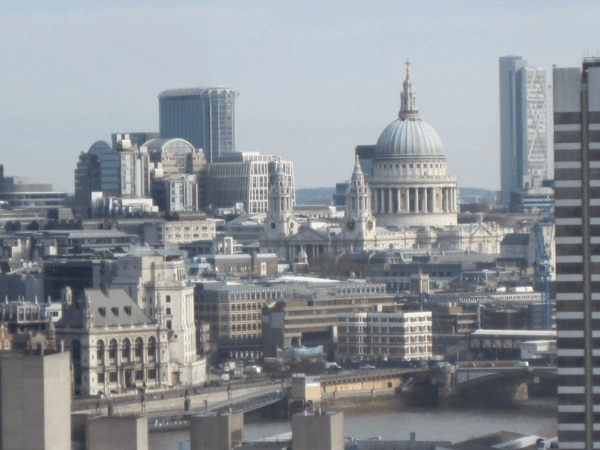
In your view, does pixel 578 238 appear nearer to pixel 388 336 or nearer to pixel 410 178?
pixel 388 336

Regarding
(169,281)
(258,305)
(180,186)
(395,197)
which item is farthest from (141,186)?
(169,281)

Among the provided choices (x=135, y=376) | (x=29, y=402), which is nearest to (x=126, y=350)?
(x=135, y=376)

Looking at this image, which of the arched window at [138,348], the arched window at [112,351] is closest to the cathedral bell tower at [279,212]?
the arched window at [138,348]

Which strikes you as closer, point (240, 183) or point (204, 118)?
point (240, 183)

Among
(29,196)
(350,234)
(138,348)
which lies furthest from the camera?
(29,196)

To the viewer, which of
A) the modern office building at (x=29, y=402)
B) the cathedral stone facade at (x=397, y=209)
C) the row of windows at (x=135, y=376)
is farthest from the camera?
the cathedral stone facade at (x=397, y=209)

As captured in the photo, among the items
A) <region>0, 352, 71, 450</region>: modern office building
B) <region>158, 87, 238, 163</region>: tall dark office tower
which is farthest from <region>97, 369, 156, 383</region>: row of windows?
<region>158, 87, 238, 163</region>: tall dark office tower

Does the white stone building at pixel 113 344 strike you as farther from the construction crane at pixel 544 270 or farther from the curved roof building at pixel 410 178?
the curved roof building at pixel 410 178
